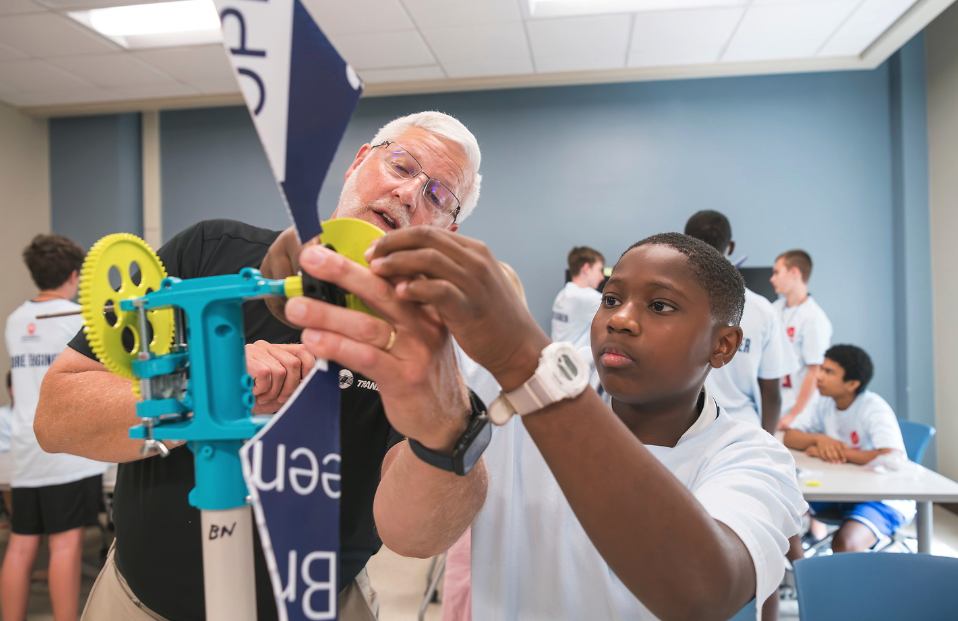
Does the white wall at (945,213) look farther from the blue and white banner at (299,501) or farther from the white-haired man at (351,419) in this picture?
the blue and white banner at (299,501)

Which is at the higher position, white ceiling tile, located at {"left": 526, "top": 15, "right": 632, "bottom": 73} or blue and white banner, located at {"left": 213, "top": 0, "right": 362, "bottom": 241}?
white ceiling tile, located at {"left": 526, "top": 15, "right": 632, "bottom": 73}

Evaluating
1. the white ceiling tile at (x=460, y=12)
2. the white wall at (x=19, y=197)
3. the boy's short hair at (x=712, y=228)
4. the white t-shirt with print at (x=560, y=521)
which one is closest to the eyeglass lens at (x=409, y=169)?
the white t-shirt with print at (x=560, y=521)

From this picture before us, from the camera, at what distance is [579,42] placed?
4.54 meters

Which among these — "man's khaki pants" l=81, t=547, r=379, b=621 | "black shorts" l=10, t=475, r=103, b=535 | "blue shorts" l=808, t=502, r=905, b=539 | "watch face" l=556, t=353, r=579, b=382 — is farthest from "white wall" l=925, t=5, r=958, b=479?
"black shorts" l=10, t=475, r=103, b=535

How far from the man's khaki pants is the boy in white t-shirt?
253cm

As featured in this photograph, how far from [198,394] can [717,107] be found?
5691 millimetres

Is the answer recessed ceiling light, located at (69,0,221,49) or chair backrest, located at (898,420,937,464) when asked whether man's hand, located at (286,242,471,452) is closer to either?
chair backrest, located at (898,420,937,464)

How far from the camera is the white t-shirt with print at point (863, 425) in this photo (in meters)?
2.87

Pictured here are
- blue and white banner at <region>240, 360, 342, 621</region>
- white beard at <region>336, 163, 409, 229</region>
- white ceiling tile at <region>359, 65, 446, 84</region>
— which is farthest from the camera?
white ceiling tile at <region>359, 65, 446, 84</region>

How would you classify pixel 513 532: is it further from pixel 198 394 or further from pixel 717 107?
pixel 717 107

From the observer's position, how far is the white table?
2393 mm

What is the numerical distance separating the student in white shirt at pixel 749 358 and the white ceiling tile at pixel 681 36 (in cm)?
205

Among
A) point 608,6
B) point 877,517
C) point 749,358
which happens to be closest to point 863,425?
point 877,517

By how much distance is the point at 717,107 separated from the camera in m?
5.26
